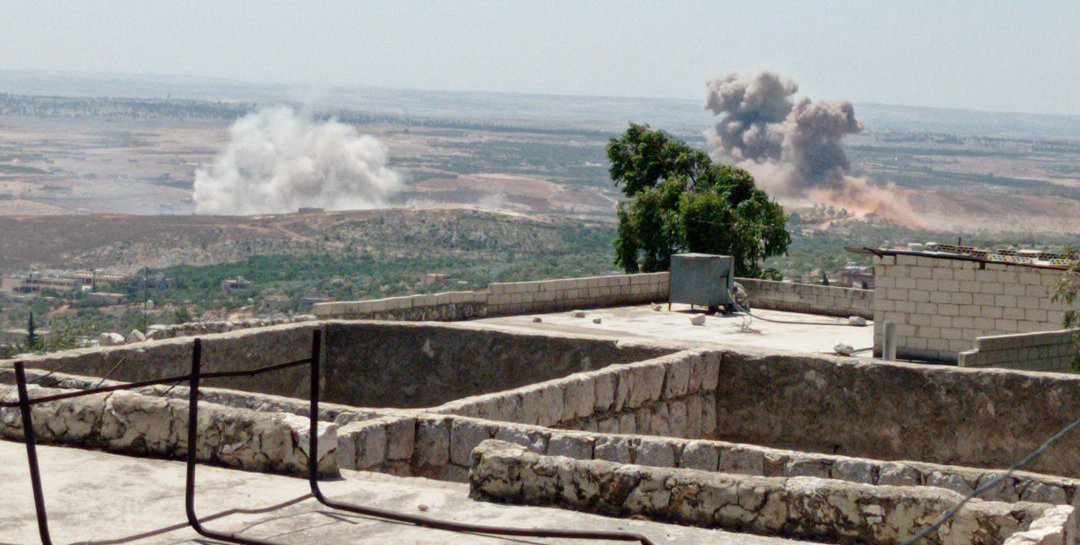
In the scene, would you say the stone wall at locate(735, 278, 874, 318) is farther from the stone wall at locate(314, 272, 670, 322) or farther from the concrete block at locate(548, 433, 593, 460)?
the concrete block at locate(548, 433, 593, 460)

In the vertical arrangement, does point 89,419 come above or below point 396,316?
above

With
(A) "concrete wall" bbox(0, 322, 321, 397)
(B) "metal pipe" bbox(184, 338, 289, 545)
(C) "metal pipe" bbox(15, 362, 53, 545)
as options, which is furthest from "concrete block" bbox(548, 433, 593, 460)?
(A) "concrete wall" bbox(0, 322, 321, 397)

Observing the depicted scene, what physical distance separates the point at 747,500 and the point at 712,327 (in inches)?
836

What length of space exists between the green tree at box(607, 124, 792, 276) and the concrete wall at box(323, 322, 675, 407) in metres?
31.1

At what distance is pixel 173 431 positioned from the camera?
420 inches

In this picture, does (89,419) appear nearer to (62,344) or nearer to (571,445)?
(571,445)

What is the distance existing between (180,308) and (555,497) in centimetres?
10656

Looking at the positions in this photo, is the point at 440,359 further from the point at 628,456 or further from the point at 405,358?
the point at 628,456

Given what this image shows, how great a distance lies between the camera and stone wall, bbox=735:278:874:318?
33438 mm

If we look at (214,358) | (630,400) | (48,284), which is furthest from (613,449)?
(48,284)

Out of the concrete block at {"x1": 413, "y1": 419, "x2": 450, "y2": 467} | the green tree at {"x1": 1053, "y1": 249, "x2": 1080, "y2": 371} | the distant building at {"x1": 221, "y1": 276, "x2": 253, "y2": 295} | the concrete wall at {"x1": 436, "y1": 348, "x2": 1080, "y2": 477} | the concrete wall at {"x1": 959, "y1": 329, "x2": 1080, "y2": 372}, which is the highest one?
the concrete block at {"x1": 413, "y1": 419, "x2": 450, "y2": 467}

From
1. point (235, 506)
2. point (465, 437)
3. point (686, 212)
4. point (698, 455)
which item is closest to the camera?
point (235, 506)

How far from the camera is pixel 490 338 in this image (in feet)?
60.1

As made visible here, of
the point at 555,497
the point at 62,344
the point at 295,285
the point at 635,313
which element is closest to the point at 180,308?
the point at 295,285
